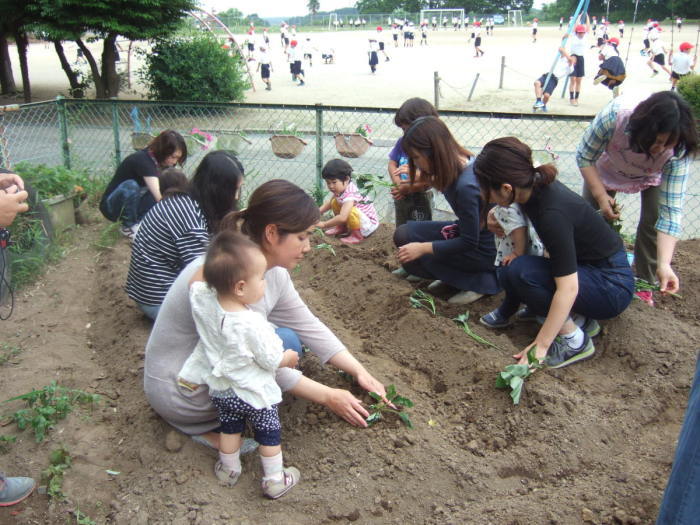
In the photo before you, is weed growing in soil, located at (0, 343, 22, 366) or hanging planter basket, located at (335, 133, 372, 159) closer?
weed growing in soil, located at (0, 343, 22, 366)

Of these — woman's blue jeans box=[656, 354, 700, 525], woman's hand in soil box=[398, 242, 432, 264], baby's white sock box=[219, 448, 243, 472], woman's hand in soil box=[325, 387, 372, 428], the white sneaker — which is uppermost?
woman's blue jeans box=[656, 354, 700, 525]

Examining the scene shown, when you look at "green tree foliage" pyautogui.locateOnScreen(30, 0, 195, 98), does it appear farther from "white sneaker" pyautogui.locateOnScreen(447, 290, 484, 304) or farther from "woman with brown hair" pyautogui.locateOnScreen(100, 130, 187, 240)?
"white sneaker" pyautogui.locateOnScreen(447, 290, 484, 304)

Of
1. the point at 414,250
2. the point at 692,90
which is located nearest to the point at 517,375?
the point at 414,250

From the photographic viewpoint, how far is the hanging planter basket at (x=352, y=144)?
227 inches

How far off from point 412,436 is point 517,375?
0.63 meters

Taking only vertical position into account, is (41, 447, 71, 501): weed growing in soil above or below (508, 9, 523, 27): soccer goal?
below

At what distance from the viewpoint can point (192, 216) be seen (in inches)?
121

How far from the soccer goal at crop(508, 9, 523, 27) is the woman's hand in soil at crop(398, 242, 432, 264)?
63.7m

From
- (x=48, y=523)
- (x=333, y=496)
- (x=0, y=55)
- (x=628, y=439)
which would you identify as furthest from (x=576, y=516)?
(x=0, y=55)

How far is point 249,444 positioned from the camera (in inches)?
104

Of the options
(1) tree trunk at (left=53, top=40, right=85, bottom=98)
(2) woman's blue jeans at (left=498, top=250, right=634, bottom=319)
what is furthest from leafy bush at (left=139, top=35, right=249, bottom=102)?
(2) woman's blue jeans at (left=498, top=250, right=634, bottom=319)

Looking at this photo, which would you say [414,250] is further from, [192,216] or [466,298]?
[192,216]

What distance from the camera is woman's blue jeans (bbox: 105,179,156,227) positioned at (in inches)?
201

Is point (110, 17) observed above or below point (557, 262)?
above
